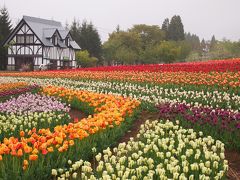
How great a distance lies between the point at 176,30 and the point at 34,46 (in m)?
49.0

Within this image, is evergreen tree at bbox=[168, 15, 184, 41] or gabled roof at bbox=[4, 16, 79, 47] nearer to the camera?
gabled roof at bbox=[4, 16, 79, 47]

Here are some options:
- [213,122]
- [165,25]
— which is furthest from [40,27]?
[213,122]

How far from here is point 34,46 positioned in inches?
2116

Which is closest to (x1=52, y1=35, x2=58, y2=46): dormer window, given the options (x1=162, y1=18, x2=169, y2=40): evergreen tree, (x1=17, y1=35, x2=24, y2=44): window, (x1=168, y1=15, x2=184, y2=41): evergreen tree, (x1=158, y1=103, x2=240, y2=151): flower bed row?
(x1=17, y1=35, x2=24, y2=44): window

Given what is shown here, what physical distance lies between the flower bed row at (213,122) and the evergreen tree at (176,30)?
84844 mm

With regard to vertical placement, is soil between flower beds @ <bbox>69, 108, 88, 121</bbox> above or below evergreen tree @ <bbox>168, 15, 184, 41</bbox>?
below

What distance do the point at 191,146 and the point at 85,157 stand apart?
2.21 meters

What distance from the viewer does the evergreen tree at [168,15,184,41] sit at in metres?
93.5

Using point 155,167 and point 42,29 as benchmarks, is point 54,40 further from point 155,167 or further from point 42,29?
point 155,167

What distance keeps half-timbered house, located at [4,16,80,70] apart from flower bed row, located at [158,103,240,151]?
139 feet

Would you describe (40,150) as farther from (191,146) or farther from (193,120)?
(193,120)

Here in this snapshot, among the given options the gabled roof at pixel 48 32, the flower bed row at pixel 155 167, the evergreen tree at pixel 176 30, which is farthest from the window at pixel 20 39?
the flower bed row at pixel 155 167

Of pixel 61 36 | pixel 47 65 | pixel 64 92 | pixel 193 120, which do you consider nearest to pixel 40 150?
pixel 193 120

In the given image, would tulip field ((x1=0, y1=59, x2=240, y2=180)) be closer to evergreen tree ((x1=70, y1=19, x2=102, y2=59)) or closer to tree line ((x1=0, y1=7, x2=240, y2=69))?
tree line ((x1=0, y1=7, x2=240, y2=69))
